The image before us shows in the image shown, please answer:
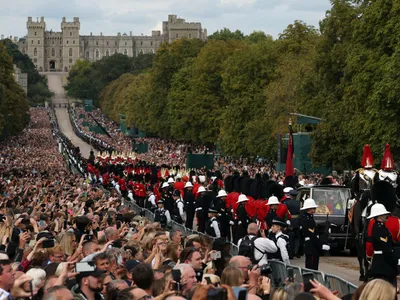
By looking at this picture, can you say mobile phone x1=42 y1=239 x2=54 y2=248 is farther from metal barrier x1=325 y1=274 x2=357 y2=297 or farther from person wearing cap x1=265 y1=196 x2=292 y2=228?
person wearing cap x1=265 y1=196 x2=292 y2=228

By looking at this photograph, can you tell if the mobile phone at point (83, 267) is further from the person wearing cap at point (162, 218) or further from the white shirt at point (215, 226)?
the person wearing cap at point (162, 218)

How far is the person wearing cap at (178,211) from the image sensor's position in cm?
3269

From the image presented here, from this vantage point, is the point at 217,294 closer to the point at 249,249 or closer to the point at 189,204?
the point at 249,249

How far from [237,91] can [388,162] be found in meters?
65.2

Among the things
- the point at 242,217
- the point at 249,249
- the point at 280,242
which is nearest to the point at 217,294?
the point at 249,249

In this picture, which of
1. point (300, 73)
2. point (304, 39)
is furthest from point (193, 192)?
point (304, 39)

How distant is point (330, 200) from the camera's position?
2662 centimetres

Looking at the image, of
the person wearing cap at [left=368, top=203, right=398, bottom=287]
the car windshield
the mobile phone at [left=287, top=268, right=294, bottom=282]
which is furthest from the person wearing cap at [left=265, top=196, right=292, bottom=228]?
the mobile phone at [left=287, top=268, right=294, bottom=282]

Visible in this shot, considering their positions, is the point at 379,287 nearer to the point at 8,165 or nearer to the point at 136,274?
the point at 136,274

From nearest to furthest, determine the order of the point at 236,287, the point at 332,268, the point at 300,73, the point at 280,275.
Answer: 1. the point at 236,287
2. the point at 280,275
3. the point at 332,268
4. the point at 300,73

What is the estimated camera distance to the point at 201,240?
16.3 meters

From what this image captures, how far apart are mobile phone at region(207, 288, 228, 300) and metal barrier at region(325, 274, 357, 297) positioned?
3606 mm

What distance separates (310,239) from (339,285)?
6959mm

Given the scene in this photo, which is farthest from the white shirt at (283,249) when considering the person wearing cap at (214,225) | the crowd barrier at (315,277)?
the person wearing cap at (214,225)
